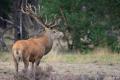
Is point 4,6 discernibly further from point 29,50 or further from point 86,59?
point 29,50

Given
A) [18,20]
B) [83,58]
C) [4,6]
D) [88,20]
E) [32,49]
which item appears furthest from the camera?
[4,6]

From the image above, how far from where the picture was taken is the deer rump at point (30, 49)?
39.5ft

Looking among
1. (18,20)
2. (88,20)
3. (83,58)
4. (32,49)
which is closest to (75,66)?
(83,58)

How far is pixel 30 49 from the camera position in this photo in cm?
1236

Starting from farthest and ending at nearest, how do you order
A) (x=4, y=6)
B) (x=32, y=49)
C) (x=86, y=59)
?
(x=4, y=6) < (x=86, y=59) < (x=32, y=49)

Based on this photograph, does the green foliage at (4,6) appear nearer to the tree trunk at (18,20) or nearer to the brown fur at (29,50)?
the tree trunk at (18,20)

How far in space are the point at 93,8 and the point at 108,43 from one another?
178 cm

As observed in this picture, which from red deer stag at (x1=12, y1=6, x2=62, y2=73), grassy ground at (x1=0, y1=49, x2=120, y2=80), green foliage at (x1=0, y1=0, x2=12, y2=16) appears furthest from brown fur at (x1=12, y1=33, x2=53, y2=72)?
green foliage at (x1=0, y1=0, x2=12, y2=16)

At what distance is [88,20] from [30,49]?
927cm

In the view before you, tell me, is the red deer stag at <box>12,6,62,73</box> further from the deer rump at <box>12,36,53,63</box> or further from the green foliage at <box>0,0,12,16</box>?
the green foliage at <box>0,0,12,16</box>

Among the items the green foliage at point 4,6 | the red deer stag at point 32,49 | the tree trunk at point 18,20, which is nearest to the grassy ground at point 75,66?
the red deer stag at point 32,49

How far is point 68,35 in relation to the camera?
21828 mm

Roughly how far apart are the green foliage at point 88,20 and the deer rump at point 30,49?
25.7ft

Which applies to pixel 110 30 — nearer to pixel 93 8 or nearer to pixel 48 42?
pixel 93 8
